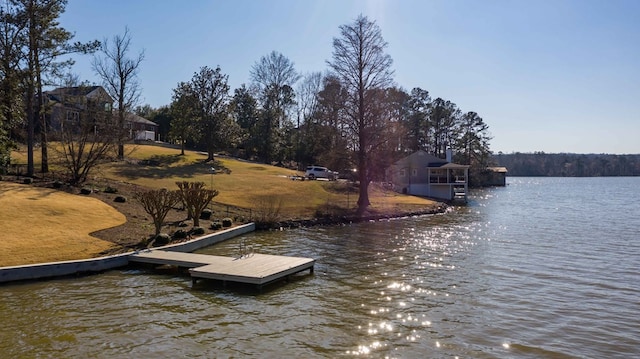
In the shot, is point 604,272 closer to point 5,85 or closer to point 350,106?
point 350,106

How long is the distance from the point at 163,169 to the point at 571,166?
547ft

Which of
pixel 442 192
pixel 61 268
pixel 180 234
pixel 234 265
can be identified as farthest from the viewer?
pixel 442 192

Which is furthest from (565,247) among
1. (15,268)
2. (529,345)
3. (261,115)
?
(261,115)

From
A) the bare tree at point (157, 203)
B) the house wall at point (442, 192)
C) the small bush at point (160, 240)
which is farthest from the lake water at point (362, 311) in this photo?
the house wall at point (442, 192)

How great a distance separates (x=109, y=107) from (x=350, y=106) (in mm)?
21789

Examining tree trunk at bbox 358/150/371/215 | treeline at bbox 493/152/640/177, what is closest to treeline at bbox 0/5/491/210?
tree trunk at bbox 358/150/371/215

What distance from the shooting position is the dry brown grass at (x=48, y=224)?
1523 centimetres

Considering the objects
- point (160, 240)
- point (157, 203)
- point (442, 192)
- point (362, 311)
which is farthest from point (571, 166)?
point (362, 311)

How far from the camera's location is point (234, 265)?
47.4ft

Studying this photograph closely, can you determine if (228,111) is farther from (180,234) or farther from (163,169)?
(180,234)

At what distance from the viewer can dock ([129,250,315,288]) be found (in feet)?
43.1

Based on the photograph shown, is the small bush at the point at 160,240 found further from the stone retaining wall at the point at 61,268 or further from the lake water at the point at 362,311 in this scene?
the lake water at the point at 362,311

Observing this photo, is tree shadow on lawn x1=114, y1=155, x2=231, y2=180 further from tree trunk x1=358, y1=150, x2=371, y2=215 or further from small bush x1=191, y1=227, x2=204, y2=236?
small bush x1=191, y1=227, x2=204, y2=236

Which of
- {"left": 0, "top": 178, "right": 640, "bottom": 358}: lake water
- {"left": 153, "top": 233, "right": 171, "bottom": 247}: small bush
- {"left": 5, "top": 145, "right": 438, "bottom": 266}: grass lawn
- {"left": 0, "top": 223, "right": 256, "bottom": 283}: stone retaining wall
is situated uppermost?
{"left": 5, "top": 145, "right": 438, "bottom": 266}: grass lawn
